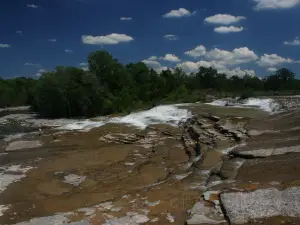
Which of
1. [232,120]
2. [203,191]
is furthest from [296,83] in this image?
[203,191]

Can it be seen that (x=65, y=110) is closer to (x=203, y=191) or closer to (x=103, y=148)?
(x=103, y=148)

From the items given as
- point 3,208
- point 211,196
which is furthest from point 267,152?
point 3,208

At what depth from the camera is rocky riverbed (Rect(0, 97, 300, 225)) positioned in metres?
7.74

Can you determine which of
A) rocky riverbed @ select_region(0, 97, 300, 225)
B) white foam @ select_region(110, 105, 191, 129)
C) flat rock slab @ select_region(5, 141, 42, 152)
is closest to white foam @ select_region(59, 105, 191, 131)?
white foam @ select_region(110, 105, 191, 129)

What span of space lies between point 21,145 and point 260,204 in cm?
1558

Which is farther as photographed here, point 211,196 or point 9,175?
point 9,175

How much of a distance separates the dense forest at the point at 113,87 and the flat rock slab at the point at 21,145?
62.3 feet

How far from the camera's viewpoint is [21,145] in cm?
1920

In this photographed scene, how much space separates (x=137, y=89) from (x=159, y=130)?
3590cm

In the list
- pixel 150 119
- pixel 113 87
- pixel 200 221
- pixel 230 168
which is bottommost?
pixel 200 221

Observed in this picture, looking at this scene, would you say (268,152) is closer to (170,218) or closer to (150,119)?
(170,218)

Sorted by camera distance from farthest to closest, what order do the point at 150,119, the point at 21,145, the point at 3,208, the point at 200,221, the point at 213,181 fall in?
1. the point at 150,119
2. the point at 21,145
3. the point at 213,181
4. the point at 3,208
5. the point at 200,221

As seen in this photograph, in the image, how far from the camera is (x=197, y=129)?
19.2m

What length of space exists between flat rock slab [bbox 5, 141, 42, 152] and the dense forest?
19.0 m
